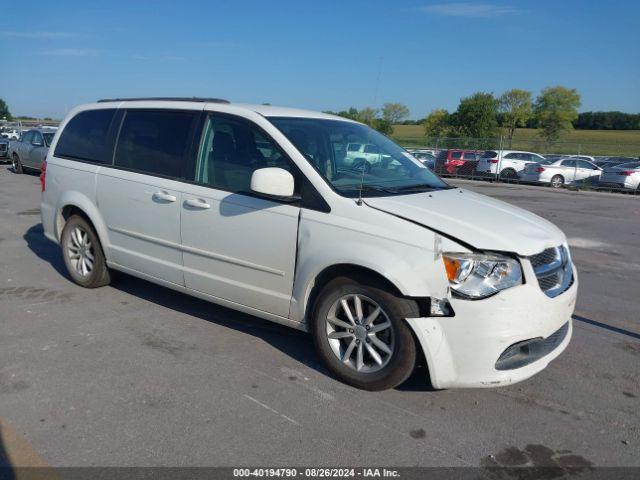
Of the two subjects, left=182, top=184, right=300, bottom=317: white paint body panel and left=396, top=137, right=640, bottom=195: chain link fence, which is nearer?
left=182, top=184, right=300, bottom=317: white paint body panel

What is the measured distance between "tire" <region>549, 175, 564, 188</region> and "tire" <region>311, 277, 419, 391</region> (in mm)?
23387

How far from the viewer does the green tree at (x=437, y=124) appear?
202ft

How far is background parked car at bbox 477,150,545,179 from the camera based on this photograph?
2672 centimetres

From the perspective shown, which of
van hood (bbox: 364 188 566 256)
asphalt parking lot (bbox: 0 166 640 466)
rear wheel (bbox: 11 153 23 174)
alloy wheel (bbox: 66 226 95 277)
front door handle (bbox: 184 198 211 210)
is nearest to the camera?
asphalt parking lot (bbox: 0 166 640 466)

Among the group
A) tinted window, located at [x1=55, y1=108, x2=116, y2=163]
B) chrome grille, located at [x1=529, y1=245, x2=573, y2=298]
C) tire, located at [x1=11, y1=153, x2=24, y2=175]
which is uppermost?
tinted window, located at [x1=55, y1=108, x2=116, y2=163]

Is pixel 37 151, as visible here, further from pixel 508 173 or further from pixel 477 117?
pixel 477 117

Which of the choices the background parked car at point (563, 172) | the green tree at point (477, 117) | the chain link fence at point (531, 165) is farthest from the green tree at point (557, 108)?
the background parked car at point (563, 172)

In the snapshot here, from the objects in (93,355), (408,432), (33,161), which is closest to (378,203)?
(408,432)

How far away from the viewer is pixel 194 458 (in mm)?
2953

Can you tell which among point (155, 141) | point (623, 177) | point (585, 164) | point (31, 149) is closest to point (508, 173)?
point (585, 164)

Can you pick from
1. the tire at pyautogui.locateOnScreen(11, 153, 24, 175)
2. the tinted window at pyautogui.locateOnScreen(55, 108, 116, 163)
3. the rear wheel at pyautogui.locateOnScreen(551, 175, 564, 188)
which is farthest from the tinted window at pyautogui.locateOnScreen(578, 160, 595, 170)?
the tinted window at pyautogui.locateOnScreen(55, 108, 116, 163)

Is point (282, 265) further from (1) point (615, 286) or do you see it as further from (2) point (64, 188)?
(1) point (615, 286)

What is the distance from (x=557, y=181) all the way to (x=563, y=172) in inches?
21.5

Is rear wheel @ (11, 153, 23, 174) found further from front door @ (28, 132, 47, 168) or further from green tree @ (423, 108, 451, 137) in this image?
green tree @ (423, 108, 451, 137)
